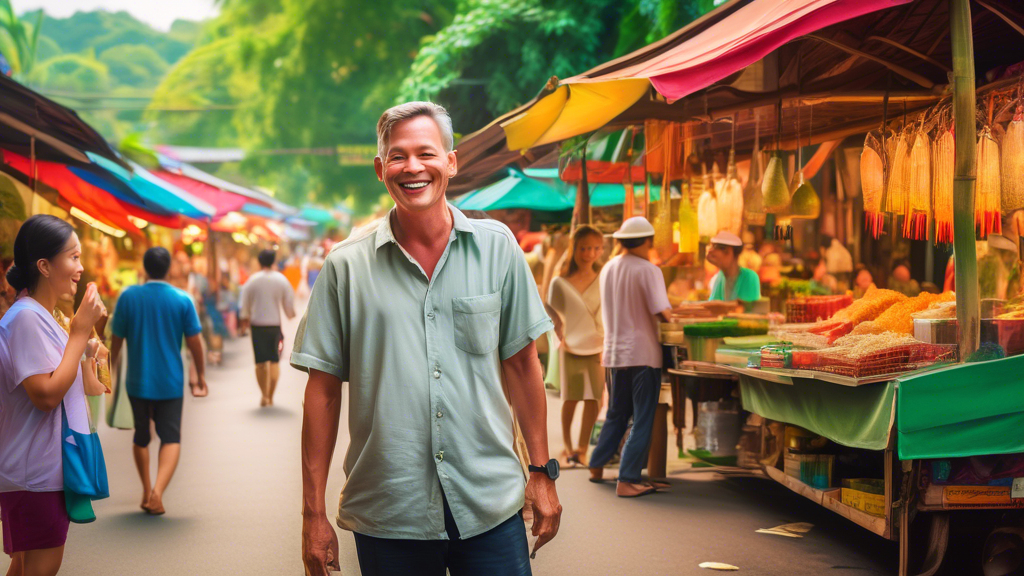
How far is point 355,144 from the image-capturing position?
34.6 meters

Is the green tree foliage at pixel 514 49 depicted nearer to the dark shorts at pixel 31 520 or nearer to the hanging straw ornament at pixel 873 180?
the hanging straw ornament at pixel 873 180

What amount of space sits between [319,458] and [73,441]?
178cm

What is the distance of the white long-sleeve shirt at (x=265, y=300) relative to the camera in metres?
13.0

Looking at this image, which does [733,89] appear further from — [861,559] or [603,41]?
[603,41]

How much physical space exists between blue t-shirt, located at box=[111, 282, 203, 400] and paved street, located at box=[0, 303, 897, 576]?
38.2 inches

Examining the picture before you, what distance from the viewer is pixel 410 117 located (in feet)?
8.99

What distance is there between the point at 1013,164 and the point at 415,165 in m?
3.90

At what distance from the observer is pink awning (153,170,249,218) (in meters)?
19.9

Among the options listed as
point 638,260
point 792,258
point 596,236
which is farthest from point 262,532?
point 792,258

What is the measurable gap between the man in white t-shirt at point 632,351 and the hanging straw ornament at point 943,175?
2.47 metres

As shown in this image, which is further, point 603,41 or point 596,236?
point 603,41

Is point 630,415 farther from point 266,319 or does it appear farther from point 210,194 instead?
point 210,194

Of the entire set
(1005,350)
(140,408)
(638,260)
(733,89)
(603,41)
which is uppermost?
(603,41)

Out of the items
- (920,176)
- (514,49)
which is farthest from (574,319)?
(514,49)
